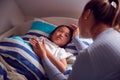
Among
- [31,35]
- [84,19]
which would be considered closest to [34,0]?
[31,35]

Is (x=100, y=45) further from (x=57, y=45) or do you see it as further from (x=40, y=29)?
(x=40, y=29)

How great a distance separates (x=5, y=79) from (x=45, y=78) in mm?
270

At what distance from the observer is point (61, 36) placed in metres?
1.91

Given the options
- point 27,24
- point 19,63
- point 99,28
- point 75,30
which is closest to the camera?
point 99,28

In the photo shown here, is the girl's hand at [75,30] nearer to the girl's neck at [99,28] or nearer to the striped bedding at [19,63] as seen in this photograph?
the striped bedding at [19,63]

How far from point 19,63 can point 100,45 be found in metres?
0.68

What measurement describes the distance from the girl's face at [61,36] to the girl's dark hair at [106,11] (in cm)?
77

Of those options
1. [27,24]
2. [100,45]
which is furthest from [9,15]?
[100,45]

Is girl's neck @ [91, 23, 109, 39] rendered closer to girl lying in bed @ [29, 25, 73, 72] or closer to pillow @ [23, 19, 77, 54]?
girl lying in bed @ [29, 25, 73, 72]

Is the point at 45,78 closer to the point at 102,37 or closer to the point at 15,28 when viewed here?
the point at 102,37

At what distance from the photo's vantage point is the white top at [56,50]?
1755mm

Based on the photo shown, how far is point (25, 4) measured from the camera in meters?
2.36

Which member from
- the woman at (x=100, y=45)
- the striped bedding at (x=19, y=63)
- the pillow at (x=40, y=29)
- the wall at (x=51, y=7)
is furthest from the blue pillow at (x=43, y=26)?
the woman at (x=100, y=45)

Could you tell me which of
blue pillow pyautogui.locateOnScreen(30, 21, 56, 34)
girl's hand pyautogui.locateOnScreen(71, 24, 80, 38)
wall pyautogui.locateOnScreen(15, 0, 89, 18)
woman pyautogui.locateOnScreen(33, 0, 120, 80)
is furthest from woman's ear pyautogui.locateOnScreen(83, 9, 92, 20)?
wall pyautogui.locateOnScreen(15, 0, 89, 18)
